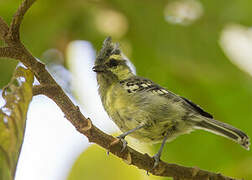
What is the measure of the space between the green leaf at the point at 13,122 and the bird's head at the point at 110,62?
203 cm

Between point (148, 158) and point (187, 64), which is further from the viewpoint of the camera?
point (187, 64)

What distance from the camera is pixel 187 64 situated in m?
3.72

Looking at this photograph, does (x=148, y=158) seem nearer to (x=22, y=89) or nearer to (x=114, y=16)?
(x=22, y=89)

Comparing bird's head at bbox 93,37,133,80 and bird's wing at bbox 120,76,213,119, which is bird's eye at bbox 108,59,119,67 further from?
bird's wing at bbox 120,76,213,119

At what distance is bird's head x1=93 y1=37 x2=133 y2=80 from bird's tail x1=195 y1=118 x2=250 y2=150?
3.14 ft

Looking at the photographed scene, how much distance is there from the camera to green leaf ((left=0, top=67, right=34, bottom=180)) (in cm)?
150

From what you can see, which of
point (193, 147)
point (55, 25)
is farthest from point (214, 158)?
point (55, 25)

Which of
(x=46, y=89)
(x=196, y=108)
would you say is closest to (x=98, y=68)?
(x=196, y=108)

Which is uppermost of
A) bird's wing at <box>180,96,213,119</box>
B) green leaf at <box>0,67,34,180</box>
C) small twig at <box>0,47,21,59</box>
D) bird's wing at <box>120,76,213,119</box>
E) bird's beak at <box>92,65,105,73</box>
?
small twig at <box>0,47,21,59</box>

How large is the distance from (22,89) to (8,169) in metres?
0.45

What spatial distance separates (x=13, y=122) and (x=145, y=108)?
2.00 meters

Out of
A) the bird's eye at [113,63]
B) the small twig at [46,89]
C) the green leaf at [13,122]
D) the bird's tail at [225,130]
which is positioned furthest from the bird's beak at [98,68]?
the green leaf at [13,122]

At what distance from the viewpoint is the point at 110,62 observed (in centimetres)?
405

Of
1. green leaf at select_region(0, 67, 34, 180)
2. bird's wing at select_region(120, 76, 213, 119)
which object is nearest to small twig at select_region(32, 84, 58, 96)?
green leaf at select_region(0, 67, 34, 180)
